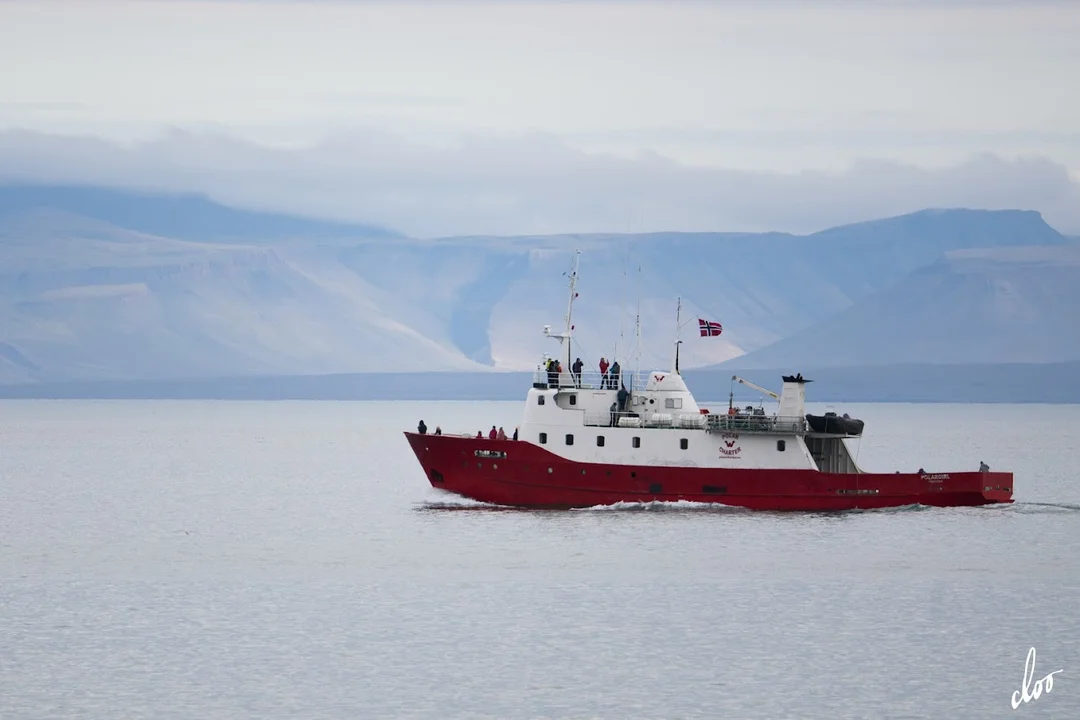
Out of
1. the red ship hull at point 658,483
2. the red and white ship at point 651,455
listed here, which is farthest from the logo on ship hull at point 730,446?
the red ship hull at point 658,483

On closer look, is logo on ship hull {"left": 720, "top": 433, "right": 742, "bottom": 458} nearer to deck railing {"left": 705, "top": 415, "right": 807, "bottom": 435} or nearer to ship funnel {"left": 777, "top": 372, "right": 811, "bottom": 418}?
deck railing {"left": 705, "top": 415, "right": 807, "bottom": 435}

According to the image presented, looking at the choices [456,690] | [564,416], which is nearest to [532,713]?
[456,690]

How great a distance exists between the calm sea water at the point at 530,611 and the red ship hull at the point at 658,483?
0.58 m

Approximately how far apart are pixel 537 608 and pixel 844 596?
25.7 feet

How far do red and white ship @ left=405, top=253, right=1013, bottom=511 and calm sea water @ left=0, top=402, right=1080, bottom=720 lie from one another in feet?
2.51

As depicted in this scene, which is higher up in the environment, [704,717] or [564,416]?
[564,416]

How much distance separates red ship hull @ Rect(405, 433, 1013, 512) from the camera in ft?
184

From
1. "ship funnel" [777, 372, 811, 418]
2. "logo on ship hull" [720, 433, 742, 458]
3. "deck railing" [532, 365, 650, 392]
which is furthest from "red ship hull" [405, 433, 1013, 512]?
"deck railing" [532, 365, 650, 392]

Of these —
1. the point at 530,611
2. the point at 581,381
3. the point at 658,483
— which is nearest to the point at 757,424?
the point at 658,483

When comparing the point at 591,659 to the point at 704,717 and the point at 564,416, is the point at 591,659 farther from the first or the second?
the point at 564,416

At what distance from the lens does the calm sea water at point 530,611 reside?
3173cm

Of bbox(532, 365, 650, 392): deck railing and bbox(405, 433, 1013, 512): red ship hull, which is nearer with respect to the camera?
bbox(405, 433, 1013, 512): red ship hull

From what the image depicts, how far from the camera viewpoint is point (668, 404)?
2258 inches

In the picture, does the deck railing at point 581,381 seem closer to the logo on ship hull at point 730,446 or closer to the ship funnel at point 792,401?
the logo on ship hull at point 730,446
